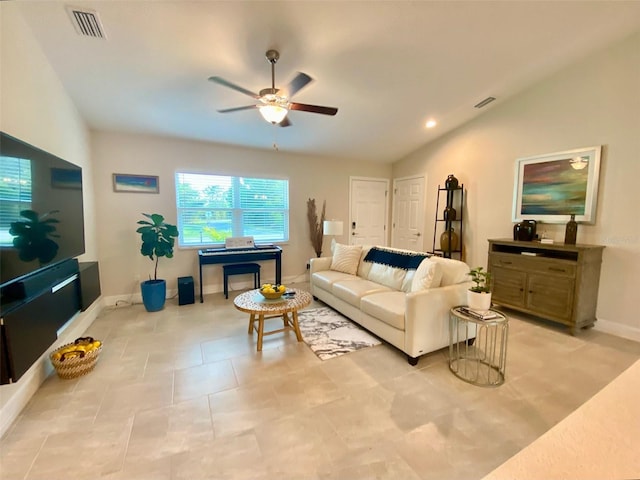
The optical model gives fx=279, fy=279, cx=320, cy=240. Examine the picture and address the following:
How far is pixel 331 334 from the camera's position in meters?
3.07

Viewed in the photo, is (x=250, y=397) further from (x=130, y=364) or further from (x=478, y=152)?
(x=478, y=152)

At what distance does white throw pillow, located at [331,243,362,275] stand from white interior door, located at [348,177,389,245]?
187 centimetres

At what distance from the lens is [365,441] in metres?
1.65

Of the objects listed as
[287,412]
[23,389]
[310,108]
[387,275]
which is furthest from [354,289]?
[23,389]

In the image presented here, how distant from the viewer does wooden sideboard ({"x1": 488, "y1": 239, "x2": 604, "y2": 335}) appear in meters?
3.03

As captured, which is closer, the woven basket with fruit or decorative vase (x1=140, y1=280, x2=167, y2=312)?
the woven basket with fruit

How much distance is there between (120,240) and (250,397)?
10.9 ft

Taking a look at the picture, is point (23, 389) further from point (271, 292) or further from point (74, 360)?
point (271, 292)

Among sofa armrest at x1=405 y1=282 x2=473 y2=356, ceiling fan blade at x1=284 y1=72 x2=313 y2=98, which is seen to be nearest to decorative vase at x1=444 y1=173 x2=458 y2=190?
sofa armrest at x1=405 y1=282 x2=473 y2=356

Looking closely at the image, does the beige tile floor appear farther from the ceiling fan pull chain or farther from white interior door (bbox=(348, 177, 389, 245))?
white interior door (bbox=(348, 177, 389, 245))

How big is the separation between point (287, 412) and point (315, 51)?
3.03 meters

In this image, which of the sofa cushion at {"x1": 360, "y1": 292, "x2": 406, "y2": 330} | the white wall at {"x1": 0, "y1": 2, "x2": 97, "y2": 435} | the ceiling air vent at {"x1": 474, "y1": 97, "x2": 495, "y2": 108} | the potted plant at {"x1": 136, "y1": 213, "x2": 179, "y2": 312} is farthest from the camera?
the ceiling air vent at {"x1": 474, "y1": 97, "x2": 495, "y2": 108}

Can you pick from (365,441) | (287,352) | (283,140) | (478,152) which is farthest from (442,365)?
(283,140)

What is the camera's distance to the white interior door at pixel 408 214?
5.51 m
